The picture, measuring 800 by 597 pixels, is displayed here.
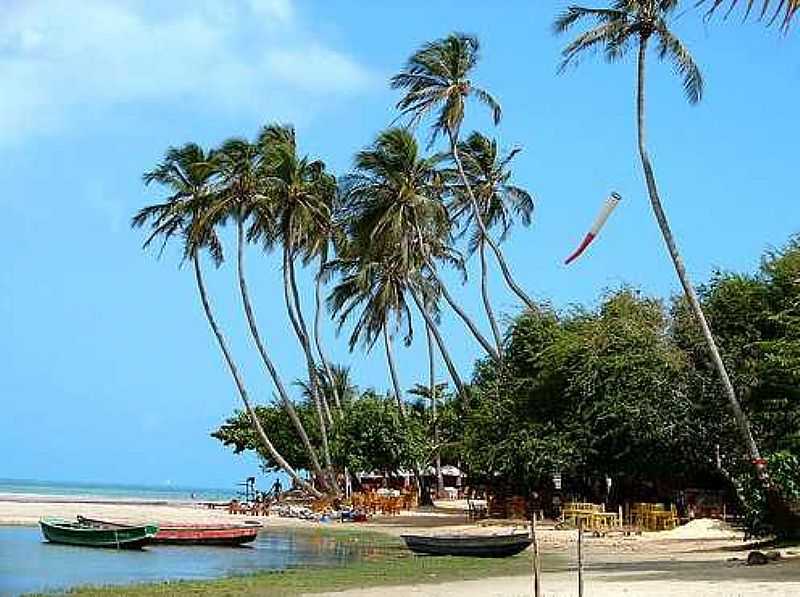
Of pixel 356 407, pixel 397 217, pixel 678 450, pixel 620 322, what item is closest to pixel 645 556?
pixel 678 450

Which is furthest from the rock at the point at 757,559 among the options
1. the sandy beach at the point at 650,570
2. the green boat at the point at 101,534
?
the green boat at the point at 101,534

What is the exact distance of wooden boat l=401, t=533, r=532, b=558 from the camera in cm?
2864

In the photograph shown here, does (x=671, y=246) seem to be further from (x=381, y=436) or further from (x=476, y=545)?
(x=381, y=436)

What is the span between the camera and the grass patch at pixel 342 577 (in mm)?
21938

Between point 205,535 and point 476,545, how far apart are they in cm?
1070

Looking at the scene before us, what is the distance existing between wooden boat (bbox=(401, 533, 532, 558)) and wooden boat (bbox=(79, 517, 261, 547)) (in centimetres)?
763

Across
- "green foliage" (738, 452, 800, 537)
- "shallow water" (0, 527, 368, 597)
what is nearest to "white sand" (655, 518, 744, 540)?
"green foliage" (738, 452, 800, 537)

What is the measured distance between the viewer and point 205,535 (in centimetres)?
3594

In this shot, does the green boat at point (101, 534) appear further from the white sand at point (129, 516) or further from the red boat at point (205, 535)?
the white sand at point (129, 516)

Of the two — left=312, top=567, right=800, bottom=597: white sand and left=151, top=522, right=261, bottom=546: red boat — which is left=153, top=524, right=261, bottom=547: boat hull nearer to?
left=151, top=522, right=261, bottom=546: red boat

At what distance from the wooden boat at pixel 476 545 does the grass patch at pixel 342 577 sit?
29 centimetres

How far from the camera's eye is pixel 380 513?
50375 mm

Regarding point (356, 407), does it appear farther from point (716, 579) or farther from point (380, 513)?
point (716, 579)

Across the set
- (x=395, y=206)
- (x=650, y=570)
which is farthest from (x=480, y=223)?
(x=650, y=570)
